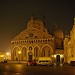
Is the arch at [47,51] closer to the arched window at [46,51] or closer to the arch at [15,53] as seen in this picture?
the arched window at [46,51]

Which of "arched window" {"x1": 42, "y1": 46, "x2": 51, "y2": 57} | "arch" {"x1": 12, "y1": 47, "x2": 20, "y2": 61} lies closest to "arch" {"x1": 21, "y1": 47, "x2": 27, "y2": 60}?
"arch" {"x1": 12, "y1": 47, "x2": 20, "y2": 61}

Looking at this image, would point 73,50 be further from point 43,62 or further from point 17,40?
point 17,40

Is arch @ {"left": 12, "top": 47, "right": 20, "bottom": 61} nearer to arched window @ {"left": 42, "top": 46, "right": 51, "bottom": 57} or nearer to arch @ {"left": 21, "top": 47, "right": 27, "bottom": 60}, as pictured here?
arch @ {"left": 21, "top": 47, "right": 27, "bottom": 60}

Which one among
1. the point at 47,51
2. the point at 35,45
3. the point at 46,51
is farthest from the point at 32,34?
the point at 47,51

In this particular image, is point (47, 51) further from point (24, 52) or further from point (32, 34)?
point (24, 52)

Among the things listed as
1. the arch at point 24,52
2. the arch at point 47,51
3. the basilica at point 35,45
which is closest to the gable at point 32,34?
the basilica at point 35,45

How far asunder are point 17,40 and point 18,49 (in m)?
3.10

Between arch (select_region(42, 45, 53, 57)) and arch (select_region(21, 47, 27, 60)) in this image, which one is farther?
arch (select_region(21, 47, 27, 60))

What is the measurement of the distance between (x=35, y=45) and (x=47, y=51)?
4416 millimetres

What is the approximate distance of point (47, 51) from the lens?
76062 mm

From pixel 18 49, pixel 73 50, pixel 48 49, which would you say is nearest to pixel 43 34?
pixel 48 49

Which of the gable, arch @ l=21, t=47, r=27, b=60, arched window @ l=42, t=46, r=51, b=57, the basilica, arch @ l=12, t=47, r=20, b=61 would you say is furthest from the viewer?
arch @ l=12, t=47, r=20, b=61

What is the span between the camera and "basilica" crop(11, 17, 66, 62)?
75.6 meters

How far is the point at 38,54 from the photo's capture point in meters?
76.6
